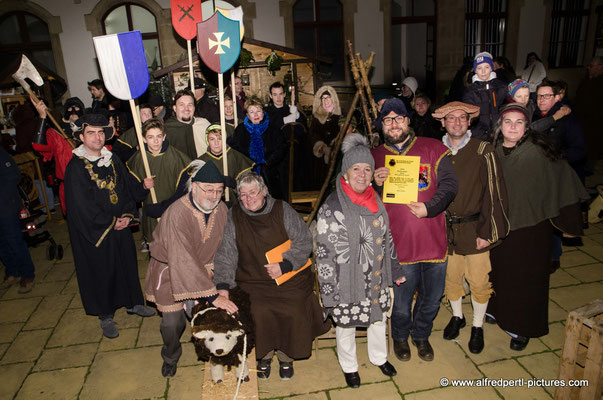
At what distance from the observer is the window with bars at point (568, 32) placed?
1402 centimetres

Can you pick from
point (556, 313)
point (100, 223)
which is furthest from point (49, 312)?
point (556, 313)

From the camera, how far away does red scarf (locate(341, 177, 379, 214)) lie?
10.8ft

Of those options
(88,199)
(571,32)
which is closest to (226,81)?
(88,199)

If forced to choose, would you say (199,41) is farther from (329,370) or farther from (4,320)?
(4,320)

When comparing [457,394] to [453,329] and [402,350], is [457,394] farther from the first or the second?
[453,329]

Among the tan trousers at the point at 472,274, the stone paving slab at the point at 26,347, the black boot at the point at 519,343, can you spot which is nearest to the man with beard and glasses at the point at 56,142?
the stone paving slab at the point at 26,347

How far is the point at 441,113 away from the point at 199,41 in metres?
2.43

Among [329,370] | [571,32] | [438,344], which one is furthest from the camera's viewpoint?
[571,32]

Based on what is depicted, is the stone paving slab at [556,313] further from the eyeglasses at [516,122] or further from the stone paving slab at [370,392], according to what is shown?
the eyeglasses at [516,122]

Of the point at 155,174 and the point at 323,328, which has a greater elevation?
the point at 155,174

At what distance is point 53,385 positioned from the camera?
393 centimetres

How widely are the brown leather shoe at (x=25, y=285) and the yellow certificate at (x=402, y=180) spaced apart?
16.4 feet

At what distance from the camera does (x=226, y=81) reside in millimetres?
8086

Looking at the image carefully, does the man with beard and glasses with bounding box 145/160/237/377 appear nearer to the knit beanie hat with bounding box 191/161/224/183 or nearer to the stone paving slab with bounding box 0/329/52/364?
the knit beanie hat with bounding box 191/161/224/183
